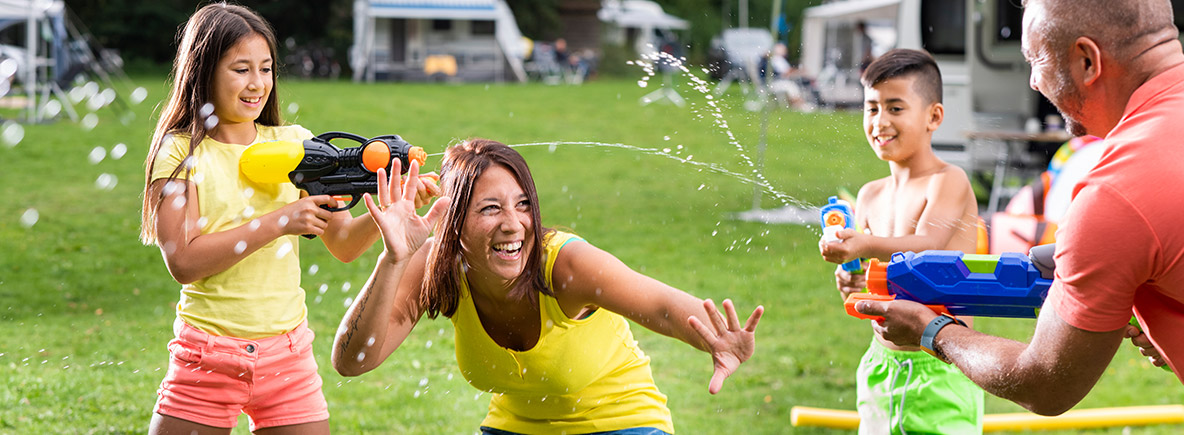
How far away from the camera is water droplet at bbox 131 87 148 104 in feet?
68.2

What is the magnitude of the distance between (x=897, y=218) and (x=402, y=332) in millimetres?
1650

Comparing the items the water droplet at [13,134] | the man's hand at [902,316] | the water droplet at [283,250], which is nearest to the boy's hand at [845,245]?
the man's hand at [902,316]

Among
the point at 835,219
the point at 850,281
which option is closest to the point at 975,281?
the point at 835,219

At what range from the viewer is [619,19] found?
143 feet

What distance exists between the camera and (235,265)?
2908 mm

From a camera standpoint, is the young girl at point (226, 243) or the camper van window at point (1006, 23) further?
the camper van window at point (1006, 23)

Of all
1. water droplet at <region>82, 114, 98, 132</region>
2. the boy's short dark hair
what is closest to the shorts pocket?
the boy's short dark hair

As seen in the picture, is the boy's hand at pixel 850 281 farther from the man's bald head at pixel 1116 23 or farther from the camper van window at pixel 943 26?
the camper van window at pixel 943 26

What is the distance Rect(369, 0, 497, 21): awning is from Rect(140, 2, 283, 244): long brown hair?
95.1 feet

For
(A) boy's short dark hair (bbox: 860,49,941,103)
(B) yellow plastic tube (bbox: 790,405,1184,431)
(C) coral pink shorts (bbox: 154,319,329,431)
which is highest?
(A) boy's short dark hair (bbox: 860,49,941,103)

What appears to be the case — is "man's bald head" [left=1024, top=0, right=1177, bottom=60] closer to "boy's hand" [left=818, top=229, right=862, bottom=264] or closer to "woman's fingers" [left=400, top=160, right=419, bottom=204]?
"boy's hand" [left=818, top=229, right=862, bottom=264]

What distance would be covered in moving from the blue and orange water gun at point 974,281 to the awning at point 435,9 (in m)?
→ 30.0

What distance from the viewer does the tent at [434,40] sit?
3164 cm

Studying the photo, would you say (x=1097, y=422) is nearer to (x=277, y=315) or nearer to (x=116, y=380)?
(x=277, y=315)
